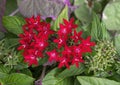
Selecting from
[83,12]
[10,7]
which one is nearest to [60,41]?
[83,12]

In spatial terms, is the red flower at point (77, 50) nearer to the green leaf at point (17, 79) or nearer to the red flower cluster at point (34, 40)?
the red flower cluster at point (34, 40)

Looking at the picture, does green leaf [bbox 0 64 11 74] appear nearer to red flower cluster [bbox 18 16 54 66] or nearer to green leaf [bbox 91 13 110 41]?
red flower cluster [bbox 18 16 54 66]

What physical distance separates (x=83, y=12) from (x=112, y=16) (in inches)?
5.8

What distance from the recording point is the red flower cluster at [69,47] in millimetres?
821

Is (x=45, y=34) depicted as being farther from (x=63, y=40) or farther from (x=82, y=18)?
(x=82, y=18)

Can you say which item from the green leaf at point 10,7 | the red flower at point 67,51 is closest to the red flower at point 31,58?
the red flower at point 67,51

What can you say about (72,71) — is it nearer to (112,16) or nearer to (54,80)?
(54,80)

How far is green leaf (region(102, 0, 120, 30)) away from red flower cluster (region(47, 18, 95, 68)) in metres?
0.23

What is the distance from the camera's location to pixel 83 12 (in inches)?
44.8

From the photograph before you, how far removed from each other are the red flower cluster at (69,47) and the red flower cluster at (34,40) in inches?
1.6

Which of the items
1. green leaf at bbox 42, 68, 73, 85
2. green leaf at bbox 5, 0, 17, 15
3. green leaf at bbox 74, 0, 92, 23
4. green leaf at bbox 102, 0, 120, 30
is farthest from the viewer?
green leaf at bbox 5, 0, 17, 15

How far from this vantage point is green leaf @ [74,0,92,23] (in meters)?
1.13

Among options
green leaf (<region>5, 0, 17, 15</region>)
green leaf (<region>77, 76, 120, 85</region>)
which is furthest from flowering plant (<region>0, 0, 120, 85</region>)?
green leaf (<region>5, 0, 17, 15</region>)

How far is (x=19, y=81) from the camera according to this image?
0.94 meters
